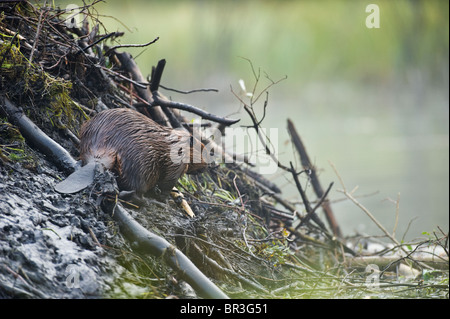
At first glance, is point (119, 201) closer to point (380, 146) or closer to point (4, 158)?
point (4, 158)

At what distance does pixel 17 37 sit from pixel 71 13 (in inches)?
10.1

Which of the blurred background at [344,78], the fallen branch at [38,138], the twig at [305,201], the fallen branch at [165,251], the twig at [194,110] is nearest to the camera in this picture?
the fallen branch at [165,251]

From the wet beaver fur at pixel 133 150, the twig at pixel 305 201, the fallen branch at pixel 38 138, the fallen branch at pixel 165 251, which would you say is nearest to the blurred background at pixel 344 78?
the twig at pixel 305 201

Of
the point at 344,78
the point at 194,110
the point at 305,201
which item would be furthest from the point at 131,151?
the point at 344,78

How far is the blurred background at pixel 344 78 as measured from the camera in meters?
4.07

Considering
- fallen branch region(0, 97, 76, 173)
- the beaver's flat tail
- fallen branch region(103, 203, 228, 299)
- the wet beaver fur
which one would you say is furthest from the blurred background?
fallen branch region(103, 203, 228, 299)

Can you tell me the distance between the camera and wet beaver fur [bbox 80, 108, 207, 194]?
1.72 metres

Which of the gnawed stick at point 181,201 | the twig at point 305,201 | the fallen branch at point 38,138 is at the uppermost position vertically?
the fallen branch at point 38,138

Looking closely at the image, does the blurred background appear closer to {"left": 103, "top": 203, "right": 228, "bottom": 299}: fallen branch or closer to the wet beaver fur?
the wet beaver fur

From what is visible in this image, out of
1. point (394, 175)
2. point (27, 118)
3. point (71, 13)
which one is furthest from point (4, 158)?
A: point (394, 175)

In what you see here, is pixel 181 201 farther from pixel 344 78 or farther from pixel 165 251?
pixel 344 78

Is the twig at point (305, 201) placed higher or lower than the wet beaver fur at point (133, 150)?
lower

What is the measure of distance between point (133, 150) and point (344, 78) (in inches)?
259

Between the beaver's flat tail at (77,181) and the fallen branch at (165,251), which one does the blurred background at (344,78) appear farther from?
the fallen branch at (165,251)
